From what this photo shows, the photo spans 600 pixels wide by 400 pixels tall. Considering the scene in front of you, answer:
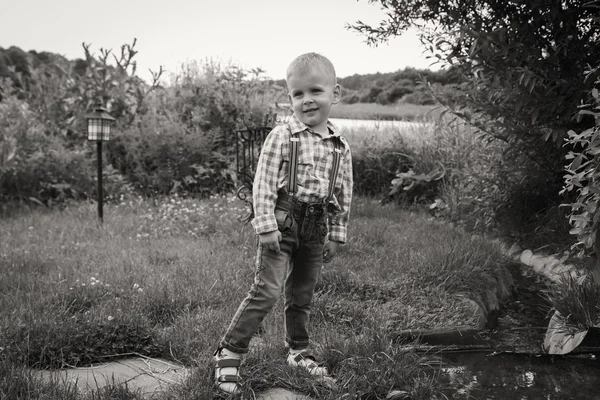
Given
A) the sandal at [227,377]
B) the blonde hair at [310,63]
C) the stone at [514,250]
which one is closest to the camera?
the sandal at [227,377]

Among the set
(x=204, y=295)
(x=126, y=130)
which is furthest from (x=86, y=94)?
(x=204, y=295)

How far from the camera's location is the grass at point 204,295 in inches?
109

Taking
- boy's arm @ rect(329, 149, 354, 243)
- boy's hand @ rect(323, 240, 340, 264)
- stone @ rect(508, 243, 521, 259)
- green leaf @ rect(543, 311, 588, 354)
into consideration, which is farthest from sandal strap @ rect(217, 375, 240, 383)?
stone @ rect(508, 243, 521, 259)

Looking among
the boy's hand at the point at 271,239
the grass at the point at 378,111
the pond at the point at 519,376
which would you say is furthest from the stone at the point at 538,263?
the grass at the point at 378,111

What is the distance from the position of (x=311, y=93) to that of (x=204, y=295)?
5.63 feet

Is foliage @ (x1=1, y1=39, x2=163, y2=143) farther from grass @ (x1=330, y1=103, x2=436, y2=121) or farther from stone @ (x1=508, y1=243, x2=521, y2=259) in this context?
stone @ (x1=508, y1=243, x2=521, y2=259)

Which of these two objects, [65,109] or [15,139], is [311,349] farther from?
[65,109]

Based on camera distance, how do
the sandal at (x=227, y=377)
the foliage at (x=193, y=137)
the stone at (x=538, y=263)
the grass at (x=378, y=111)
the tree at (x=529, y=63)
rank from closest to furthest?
the sandal at (x=227, y=377) → the tree at (x=529, y=63) → the stone at (x=538, y=263) → the foliage at (x=193, y=137) → the grass at (x=378, y=111)

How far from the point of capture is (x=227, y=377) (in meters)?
2.57

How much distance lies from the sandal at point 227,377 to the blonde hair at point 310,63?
136cm

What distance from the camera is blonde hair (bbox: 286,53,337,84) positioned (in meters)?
2.65

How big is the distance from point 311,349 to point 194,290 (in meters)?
1.08

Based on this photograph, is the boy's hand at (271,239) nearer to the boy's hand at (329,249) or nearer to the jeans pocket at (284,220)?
the jeans pocket at (284,220)

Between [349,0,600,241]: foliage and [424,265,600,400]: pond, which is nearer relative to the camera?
[424,265,600,400]: pond
